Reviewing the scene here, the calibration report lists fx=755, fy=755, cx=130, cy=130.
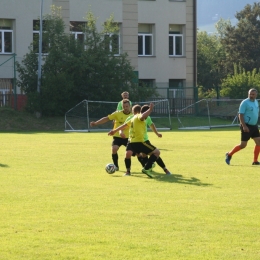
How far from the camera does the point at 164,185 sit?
14.6 m

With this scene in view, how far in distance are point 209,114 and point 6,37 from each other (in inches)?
565

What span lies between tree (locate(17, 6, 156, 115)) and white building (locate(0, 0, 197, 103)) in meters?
4.61

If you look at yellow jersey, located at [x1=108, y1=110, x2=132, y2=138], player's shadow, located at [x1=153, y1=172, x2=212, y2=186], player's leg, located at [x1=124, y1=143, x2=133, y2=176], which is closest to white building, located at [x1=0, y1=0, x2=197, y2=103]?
yellow jersey, located at [x1=108, y1=110, x2=132, y2=138]

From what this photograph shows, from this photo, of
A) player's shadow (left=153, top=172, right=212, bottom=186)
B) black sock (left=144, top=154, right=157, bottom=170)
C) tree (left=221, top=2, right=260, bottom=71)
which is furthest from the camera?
tree (left=221, top=2, right=260, bottom=71)

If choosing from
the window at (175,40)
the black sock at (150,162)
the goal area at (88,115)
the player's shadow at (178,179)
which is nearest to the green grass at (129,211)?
the player's shadow at (178,179)

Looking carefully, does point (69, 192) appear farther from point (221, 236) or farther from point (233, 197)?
point (221, 236)

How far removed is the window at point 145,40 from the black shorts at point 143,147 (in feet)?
126

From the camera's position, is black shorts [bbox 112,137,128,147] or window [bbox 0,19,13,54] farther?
window [bbox 0,19,13,54]

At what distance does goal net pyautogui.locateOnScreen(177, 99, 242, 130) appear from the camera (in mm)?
44497

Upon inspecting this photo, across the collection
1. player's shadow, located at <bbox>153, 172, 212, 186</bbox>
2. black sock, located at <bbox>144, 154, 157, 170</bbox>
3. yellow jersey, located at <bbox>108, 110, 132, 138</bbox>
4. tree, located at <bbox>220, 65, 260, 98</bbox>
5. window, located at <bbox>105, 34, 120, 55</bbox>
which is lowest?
player's shadow, located at <bbox>153, 172, 212, 186</bbox>

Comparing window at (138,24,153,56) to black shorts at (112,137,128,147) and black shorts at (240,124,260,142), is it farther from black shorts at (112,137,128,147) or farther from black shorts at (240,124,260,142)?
black shorts at (112,137,128,147)

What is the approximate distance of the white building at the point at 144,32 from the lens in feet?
162

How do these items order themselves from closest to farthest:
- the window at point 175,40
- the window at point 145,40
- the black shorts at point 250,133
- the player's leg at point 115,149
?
the player's leg at point 115,149 → the black shorts at point 250,133 → the window at point 145,40 → the window at point 175,40

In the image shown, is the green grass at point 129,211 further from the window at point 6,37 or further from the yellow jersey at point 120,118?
the window at point 6,37
